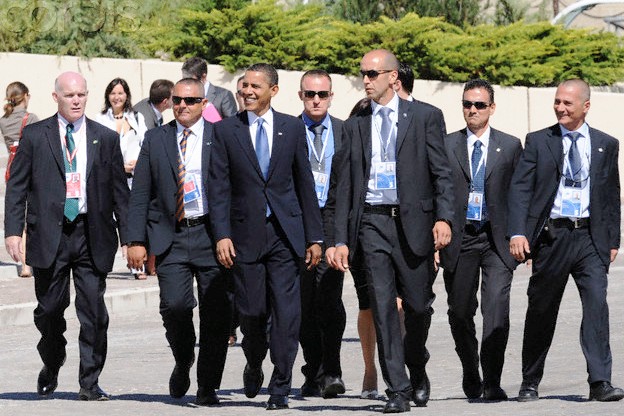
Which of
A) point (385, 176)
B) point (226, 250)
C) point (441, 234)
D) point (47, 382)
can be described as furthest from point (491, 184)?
point (47, 382)

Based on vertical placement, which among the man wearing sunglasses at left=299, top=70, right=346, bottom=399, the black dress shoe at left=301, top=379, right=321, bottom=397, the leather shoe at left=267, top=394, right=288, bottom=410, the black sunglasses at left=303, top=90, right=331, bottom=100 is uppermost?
the black sunglasses at left=303, top=90, right=331, bottom=100

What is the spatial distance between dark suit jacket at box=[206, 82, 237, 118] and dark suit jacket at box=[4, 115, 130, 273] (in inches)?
145

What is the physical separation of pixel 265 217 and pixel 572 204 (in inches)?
72.0

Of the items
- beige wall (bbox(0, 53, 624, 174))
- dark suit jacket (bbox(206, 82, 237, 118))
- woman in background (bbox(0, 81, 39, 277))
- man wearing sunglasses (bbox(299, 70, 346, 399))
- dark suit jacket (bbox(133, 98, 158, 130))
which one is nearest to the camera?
man wearing sunglasses (bbox(299, 70, 346, 399))

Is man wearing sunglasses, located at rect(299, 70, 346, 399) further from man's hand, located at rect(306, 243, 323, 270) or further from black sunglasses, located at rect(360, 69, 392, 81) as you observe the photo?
black sunglasses, located at rect(360, 69, 392, 81)

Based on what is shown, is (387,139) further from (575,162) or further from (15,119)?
(15,119)

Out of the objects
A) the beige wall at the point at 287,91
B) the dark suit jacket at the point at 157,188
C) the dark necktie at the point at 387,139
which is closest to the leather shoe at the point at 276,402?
the dark suit jacket at the point at 157,188

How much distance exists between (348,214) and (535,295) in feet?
4.36

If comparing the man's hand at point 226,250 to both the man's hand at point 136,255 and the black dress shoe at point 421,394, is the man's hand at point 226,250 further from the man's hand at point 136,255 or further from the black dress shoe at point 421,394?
the black dress shoe at point 421,394

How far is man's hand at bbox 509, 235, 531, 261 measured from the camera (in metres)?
10.6

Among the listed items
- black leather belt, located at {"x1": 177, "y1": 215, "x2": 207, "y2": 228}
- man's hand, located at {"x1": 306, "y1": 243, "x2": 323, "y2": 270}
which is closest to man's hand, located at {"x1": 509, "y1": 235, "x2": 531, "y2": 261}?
man's hand, located at {"x1": 306, "y1": 243, "x2": 323, "y2": 270}

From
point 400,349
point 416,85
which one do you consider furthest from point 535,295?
point 416,85

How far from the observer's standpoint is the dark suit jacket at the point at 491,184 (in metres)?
11.0

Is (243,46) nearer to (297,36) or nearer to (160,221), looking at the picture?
(297,36)
